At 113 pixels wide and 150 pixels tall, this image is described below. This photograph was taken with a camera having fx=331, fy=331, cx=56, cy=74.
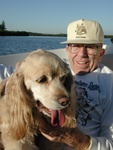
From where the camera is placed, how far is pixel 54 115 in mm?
2189

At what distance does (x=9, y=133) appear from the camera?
231 cm

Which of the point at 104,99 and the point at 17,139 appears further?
the point at 104,99

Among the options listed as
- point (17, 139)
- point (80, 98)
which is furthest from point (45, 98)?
point (80, 98)

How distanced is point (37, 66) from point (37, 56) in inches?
3.5

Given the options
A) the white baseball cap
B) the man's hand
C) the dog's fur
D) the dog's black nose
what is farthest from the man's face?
the dog's black nose

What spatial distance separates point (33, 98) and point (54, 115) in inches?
7.7

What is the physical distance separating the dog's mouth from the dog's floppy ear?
0.09 metres

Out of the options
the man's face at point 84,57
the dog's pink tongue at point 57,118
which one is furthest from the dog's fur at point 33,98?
the man's face at point 84,57

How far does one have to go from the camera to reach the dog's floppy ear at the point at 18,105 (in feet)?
7.33

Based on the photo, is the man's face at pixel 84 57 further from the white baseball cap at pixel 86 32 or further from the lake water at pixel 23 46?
the lake water at pixel 23 46

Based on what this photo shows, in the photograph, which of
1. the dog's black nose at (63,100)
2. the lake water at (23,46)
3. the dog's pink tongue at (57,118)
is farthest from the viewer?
the lake water at (23,46)

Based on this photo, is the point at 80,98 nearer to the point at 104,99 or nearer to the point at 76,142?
the point at 104,99

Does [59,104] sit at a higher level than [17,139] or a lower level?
higher

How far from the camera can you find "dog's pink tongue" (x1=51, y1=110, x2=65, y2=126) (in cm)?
219
